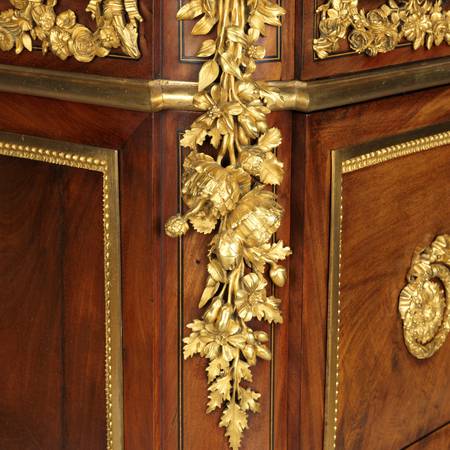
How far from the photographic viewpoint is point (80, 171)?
1268 mm

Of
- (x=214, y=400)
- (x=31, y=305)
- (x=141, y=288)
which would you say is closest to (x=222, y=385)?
(x=214, y=400)

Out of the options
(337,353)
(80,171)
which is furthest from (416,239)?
(80,171)

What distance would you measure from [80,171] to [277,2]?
0.26 metres

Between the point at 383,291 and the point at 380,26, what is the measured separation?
290 mm

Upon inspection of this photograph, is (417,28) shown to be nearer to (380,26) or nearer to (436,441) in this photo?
(380,26)

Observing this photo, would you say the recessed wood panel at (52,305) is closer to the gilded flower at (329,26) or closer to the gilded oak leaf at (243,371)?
the gilded oak leaf at (243,371)

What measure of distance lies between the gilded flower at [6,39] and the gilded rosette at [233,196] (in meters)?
0.22

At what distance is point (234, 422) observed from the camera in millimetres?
1275

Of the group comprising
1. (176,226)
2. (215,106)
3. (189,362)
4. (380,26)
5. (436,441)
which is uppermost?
(380,26)

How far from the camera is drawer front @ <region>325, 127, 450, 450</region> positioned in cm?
132

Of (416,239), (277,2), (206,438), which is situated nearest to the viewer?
(277,2)

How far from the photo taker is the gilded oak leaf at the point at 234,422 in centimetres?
127

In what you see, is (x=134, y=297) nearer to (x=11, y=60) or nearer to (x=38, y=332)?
(x=38, y=332)

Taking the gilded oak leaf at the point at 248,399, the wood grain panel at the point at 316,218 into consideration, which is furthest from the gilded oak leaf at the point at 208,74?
the gilded oak leaf at the point at 248,399
